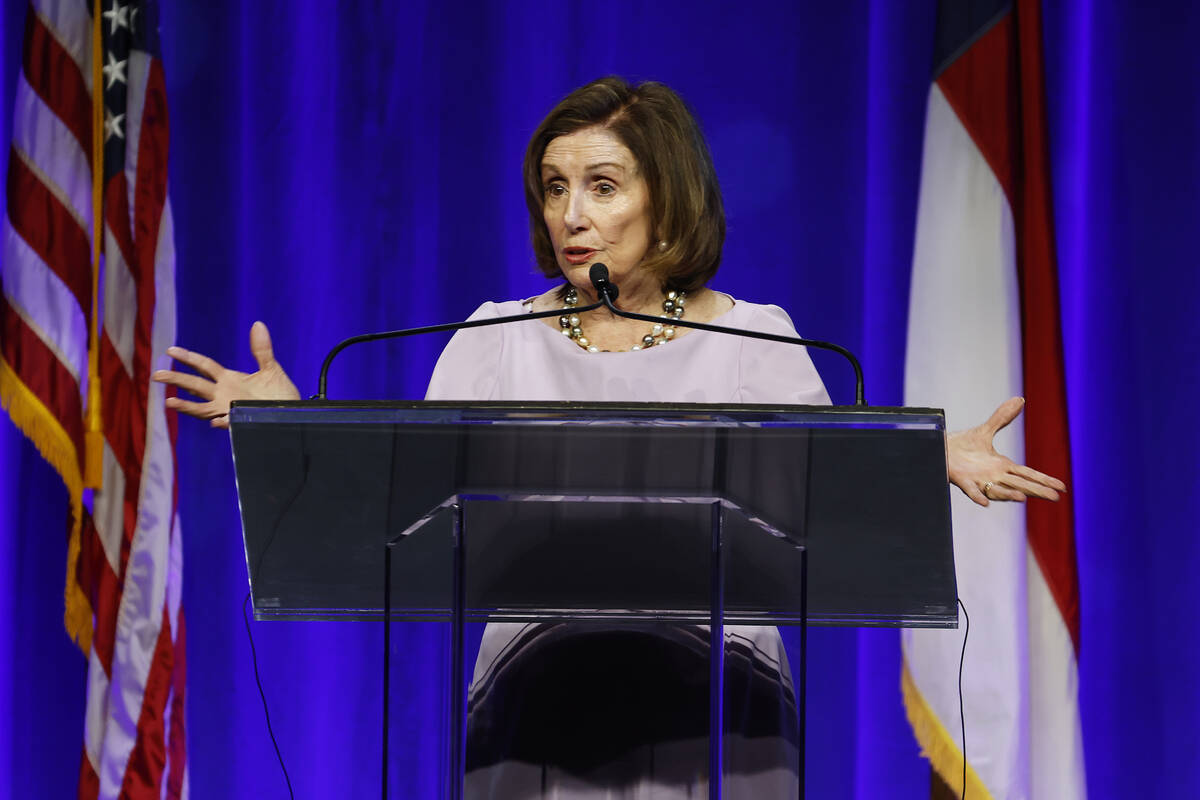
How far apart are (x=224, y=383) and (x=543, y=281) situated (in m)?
1.31

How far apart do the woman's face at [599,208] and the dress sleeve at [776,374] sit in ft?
0.74

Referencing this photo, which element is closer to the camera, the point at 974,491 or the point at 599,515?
the point at 599,515

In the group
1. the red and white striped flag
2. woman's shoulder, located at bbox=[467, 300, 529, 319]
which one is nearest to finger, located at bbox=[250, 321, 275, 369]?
woman's shoulder, located at bbox=[467, 300, 529, 319]

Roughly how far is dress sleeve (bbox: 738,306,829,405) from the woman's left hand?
31 centimetres

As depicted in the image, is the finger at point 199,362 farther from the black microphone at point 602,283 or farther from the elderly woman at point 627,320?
the black microphone at point 602,283

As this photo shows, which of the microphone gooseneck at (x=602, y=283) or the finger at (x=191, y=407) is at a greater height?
the microphone gooseneck at (x=602, y=283)

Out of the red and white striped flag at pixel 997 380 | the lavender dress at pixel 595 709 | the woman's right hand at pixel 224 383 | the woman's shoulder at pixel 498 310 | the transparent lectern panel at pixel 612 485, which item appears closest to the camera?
the transparent lectern panel at pixel 612 485

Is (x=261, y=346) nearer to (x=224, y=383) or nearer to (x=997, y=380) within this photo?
(x=224, y=383)

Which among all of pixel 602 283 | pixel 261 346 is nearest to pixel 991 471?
pixel 602 283

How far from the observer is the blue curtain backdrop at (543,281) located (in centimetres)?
270

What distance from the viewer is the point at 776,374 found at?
1.88 m

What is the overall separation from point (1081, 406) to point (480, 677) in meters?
1.93

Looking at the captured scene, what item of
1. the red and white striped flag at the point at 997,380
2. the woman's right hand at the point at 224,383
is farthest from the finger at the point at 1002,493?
the red and white striped flag at the point at 997,380

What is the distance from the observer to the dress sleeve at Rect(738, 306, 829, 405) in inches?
73.6
